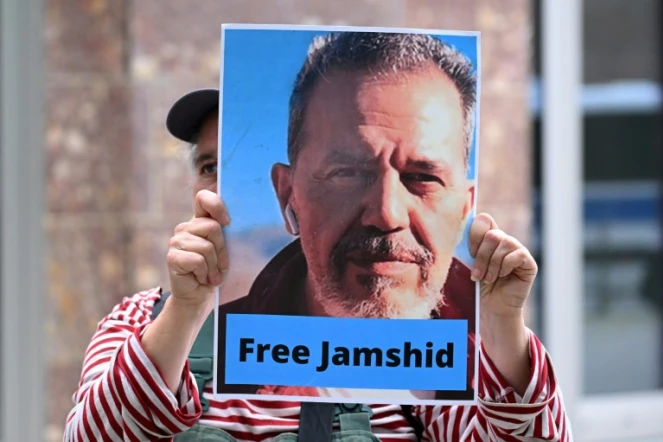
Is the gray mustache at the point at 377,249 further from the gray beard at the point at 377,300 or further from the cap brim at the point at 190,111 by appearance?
the cap brim at the point at 190,111

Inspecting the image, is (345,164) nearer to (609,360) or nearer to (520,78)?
(520,78)

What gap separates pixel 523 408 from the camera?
3.22 feet

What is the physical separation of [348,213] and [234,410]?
1.04 ft

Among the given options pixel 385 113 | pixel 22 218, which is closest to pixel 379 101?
pixel 385 113

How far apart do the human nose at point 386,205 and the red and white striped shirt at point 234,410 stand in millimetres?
214

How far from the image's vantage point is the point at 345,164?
0.98 metres

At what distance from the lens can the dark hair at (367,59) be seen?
0.98m

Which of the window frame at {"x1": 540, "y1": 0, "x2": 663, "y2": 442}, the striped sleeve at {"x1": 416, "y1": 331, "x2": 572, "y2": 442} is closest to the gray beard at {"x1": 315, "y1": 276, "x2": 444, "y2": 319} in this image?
the striped sleeve at {"x1": 416, "y1": 331, "x2": 572, "y2": 442}

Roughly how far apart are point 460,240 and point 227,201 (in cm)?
27

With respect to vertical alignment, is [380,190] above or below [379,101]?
below

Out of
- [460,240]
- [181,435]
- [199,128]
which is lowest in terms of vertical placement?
[181,435]

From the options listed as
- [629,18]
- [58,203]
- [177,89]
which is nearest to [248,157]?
[177,89]

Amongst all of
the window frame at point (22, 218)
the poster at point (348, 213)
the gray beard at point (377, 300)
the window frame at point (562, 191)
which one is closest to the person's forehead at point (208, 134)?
the poster at point (348, 213)

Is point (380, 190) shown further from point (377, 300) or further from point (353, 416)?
point (353, 416)
